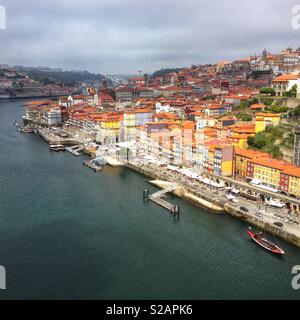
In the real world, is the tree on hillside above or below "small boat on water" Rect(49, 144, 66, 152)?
above

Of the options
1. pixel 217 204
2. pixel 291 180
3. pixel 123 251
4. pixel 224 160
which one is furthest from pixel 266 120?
pixel 123 251

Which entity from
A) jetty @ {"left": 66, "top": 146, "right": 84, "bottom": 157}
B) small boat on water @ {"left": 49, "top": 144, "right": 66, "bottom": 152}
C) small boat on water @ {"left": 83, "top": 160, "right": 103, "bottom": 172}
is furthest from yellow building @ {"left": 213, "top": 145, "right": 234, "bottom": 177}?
small boat on water @ {"left": 49, "top": 144, "right": 66, "bottom": 152}

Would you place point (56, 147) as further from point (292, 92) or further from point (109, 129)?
point (292, 92)

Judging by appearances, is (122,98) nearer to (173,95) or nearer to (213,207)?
(173,95)

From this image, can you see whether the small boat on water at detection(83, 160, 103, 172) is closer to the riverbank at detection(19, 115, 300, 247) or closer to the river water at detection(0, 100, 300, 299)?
the riverbank at detection(19, 115, 300, 247)

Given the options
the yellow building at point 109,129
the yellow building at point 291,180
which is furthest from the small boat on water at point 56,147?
the yellow building at point 291,180
